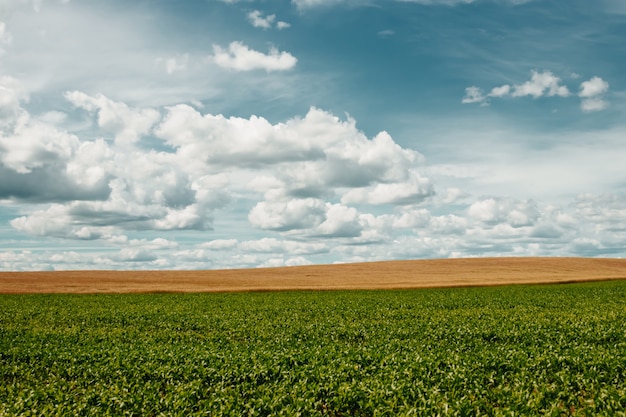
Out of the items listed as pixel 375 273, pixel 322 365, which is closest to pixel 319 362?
pixel 322 365

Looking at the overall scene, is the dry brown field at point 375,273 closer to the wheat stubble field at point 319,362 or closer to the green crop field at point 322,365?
the wheat stubble field at point 319,362

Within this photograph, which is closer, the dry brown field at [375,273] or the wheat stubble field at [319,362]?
the wheat stubble field at [319,362]

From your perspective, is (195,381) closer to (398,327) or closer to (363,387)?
(363,387)

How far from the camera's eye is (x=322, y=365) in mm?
17750

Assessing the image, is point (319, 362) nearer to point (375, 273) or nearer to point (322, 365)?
point (322, 365)

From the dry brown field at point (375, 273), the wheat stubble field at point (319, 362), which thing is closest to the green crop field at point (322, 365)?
the wheat stubble field at point (319, 362)

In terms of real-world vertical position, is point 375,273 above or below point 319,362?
below

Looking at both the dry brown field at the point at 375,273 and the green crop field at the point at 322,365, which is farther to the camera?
the dry brown field at the point at 375,273

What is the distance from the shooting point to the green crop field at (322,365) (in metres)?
13.5

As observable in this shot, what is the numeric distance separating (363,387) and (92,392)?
814 centimetres

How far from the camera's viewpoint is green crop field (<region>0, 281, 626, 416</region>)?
13500 mm

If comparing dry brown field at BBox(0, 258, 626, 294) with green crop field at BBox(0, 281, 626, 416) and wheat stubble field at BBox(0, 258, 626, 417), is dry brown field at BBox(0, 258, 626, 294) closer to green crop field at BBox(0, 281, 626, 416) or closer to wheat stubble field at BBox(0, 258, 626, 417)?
wheat stubble field at BBox(0, 258, 626, 417)

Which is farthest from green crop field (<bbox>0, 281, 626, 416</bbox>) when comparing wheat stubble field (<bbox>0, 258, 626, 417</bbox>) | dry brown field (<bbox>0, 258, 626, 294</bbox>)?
dry brown field (<bbox>0, 258, 626, 294</bbox>)

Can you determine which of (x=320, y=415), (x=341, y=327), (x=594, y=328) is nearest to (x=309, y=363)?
(x=320, y=415)
